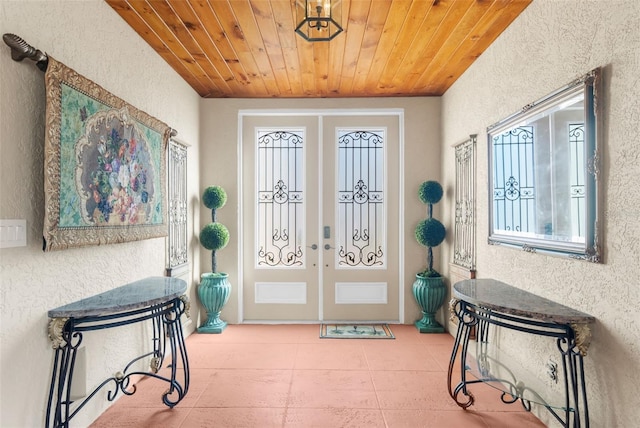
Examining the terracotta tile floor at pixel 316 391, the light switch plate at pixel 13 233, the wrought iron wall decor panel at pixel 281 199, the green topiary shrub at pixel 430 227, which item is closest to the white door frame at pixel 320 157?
the wrought iron wall decor panel at pixel 281 199

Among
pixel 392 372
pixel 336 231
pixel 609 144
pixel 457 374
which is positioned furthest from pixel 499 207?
pixel 336 231

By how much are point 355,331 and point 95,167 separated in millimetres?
3040

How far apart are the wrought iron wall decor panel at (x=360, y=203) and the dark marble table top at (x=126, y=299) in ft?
7.36

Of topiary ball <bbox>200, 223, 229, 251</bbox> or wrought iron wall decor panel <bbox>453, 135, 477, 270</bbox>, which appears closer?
wrought iron wall decor panel <bbox>453, 135, 477, 270</bbox>

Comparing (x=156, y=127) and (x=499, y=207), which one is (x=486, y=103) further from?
(x=156, y=127)

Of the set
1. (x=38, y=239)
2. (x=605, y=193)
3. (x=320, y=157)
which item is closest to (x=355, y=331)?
(x=320, y=157)

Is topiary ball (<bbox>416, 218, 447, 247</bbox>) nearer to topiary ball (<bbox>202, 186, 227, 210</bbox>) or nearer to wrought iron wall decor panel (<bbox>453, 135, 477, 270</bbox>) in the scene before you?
wrought iron wall decor panel (<bbox>453, 135, 477, 270</bbox>)

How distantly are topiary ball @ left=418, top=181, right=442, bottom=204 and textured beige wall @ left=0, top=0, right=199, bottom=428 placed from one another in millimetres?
2989

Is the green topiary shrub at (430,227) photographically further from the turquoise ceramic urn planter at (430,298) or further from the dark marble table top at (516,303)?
the dark marble table top at (516,303)

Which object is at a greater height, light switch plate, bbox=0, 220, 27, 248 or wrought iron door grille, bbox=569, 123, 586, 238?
wrought iron door grille, bbox=569, 123, 586, 238

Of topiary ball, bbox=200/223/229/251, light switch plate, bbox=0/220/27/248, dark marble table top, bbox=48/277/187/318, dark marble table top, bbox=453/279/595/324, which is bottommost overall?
dark marble table top, bbox=453/279/595/324

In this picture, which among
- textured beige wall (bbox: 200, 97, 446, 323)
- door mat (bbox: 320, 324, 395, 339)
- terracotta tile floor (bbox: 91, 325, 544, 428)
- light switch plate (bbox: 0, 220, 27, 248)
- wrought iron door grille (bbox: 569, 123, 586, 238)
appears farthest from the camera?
textured beige wall (bbox: 200, 97, 446, 323)

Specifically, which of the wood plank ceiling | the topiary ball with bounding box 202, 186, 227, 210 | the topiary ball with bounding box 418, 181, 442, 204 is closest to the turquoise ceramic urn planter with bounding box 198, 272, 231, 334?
the topiary ball with bounding box 202, 186, 227, 210

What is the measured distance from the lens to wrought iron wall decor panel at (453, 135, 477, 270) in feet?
11.1
